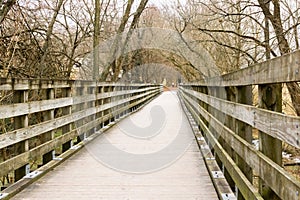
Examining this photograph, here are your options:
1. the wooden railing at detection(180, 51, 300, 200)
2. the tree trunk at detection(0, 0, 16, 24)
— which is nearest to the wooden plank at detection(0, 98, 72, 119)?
the tree trunk at detection(0, 0, 16, 24)

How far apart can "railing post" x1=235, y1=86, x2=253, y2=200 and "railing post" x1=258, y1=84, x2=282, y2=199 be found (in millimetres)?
478

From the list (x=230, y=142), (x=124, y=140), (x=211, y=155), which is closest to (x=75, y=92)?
(x=124, y=140)

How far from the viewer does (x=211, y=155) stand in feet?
14.0

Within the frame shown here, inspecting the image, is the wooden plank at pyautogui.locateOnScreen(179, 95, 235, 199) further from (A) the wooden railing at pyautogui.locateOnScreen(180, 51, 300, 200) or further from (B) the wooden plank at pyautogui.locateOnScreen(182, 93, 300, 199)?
(B) the wooden plank at pyautogui.locateOnScreen(182, 93, 300, 199)

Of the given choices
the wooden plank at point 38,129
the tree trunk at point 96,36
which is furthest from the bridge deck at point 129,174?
the tree trunk at point 96,36

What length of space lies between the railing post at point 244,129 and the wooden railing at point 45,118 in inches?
67.7

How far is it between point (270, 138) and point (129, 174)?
2.03 m

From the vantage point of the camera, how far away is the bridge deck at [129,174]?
3105mm

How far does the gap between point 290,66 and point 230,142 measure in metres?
1.41

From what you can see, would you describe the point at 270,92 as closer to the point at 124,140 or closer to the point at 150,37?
the point at 124,140

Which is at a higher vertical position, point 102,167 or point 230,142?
point 230,142

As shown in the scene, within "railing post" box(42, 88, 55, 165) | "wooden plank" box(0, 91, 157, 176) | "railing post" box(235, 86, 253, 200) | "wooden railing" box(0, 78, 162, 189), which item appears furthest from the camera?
"railing post" box(42, 88, 55, 165)

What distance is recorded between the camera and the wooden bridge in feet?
6.10

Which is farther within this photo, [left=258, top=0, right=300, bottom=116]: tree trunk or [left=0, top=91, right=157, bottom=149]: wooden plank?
[left=258, top=0, right=300, bottom=116]: tree trunk
